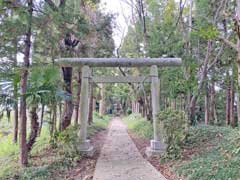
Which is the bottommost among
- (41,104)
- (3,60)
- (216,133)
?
(216,133)

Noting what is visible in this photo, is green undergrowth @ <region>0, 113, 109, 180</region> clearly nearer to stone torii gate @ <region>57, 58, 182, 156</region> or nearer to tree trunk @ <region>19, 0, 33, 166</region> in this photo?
tree trunk @ <region>19, 0, 33, 166</region>

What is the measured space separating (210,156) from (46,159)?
3912 mm

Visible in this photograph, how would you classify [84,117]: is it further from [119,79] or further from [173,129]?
[173,129]

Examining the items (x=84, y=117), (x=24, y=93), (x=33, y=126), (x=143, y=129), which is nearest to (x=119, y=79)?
(x=84, y=117)

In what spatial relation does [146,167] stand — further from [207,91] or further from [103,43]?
[207,91]

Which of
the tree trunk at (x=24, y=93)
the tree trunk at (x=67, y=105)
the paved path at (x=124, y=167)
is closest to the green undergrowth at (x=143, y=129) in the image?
the paved path at (x=124, y=167)

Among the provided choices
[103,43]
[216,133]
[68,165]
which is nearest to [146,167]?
[68,165]

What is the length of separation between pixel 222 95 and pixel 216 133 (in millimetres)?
9989

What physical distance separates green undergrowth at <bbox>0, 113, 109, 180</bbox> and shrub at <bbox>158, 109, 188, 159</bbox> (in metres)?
2.38

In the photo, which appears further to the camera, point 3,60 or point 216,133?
point 216,133

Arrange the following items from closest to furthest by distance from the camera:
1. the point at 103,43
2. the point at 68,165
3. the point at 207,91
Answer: the point at 68,165, the point at 103,43, the point at 207,91

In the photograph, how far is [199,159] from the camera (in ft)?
22.3

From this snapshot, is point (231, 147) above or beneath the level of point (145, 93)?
beneath

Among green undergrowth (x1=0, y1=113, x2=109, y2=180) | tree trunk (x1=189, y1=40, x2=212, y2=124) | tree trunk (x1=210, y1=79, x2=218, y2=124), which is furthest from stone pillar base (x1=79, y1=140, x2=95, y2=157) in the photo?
tree trunk (x1=210, y1=79, x2=218, y2=124)
